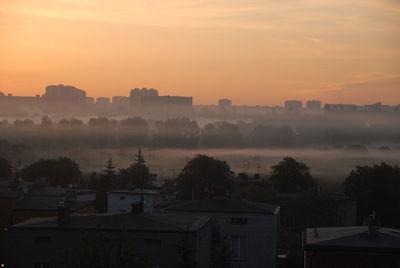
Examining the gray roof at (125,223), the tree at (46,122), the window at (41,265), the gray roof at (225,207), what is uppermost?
the tree at (46,122)

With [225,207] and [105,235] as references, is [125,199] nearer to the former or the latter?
[225,207]

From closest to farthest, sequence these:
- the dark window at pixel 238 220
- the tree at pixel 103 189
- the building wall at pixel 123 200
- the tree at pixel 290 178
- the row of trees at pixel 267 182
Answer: the dark window at pixel 238 220
the building wall at pixel 123 200
the row of trees at pixel 267 182
the tree at pixel 103 189
the tree at pixel 290 178

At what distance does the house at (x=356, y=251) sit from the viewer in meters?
25.8

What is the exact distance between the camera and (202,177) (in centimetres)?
7738

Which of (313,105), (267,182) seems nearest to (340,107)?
(313,105)

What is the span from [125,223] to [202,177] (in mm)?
47578

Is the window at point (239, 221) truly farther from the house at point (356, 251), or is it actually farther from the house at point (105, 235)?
the house at point (356, 251)

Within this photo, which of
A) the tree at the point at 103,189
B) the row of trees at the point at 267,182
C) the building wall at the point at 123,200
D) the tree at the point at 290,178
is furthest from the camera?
the tree at the point at 290,178

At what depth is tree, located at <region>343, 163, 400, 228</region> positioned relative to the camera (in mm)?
64438

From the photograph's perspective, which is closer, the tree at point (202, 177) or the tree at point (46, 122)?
the tree at point (202, 177)

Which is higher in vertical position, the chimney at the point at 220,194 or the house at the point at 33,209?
the chimney at the point at 220,194

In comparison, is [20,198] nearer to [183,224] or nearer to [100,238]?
[183,224]

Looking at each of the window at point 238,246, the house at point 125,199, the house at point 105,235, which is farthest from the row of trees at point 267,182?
the house at point 105,235

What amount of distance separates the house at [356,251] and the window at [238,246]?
447 inches
